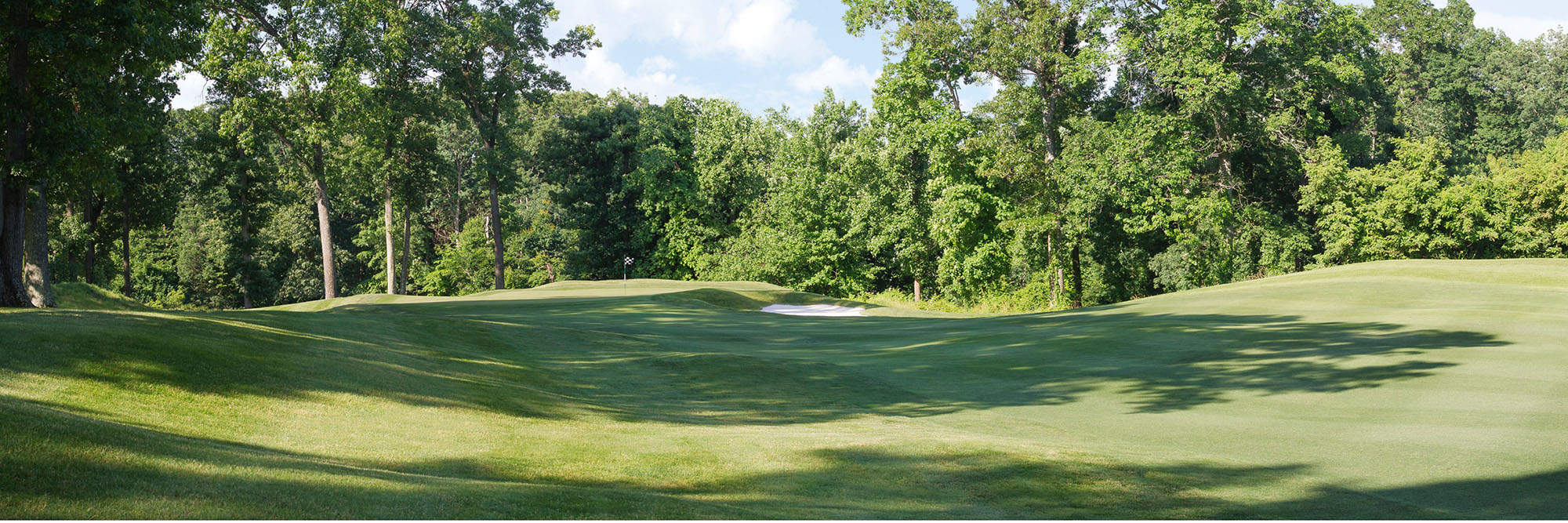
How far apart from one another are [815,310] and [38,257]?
23.3 m

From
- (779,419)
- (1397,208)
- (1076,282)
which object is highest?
(1397,208)

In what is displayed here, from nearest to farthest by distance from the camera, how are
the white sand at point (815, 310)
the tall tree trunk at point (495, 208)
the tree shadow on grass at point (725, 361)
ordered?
the tree shadow on grass at point (725, 361) < the white sand at point (815, 310) < the tall tree trunk at point (495, 208)

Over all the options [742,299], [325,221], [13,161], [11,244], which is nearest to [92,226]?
[325,221]

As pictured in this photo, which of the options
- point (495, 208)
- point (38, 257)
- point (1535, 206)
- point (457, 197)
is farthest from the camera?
point (457, 197)

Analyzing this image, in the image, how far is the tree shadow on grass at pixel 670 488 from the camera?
206 inches

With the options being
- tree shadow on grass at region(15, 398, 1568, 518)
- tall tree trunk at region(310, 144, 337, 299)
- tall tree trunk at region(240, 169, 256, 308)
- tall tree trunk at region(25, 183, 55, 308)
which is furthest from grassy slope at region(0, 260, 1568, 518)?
tall tree trunk at region(240, 169, 256, 308)

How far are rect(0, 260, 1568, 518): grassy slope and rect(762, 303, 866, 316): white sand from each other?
1340 centimetres

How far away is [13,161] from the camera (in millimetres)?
16094

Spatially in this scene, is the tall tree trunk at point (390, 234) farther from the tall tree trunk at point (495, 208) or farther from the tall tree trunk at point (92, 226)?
the tall tree trunk at point (92, 226)

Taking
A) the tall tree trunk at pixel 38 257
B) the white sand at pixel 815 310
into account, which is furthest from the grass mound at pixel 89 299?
the white sand at pixel 815 310

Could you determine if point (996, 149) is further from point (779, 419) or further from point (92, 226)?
point (92, 226)

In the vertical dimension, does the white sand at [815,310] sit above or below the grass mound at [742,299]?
below

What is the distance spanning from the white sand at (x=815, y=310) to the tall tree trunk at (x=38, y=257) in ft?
68.5

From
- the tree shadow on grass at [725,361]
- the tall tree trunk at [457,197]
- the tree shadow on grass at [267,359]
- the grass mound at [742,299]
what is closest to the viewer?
the tree shadow on grass at [267,359]
